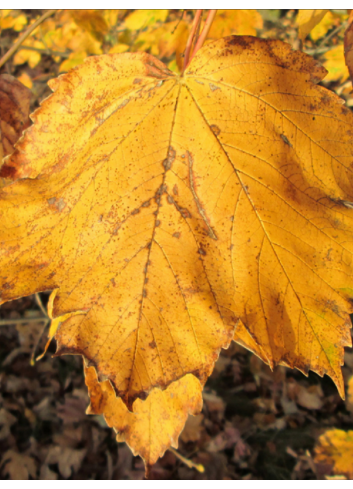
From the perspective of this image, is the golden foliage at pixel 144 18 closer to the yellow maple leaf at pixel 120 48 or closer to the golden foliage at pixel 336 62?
the yellow maple leaf at pixel 120 48

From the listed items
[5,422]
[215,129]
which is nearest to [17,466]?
[5,422]

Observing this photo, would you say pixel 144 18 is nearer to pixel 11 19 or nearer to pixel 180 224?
pixel 11 19

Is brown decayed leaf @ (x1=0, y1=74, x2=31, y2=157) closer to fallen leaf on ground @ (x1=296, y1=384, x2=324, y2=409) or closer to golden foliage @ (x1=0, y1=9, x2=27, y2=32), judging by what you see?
golden foliage @ (x1=0, y1=9, x2=27, y2=32)

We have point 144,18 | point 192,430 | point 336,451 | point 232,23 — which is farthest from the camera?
point 192,430

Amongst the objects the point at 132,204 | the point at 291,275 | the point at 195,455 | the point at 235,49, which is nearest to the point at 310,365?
the point at 291,275

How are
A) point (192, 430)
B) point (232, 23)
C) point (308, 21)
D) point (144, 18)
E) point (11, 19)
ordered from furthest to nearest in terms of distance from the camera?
point (11, 19)
point (192, 430)
point (144, 18)
point (232, 23)
point (308, 21)

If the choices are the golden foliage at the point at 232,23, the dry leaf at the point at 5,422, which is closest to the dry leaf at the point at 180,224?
the golden foliage at the point at 232,23

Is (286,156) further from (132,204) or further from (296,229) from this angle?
(132,204)
